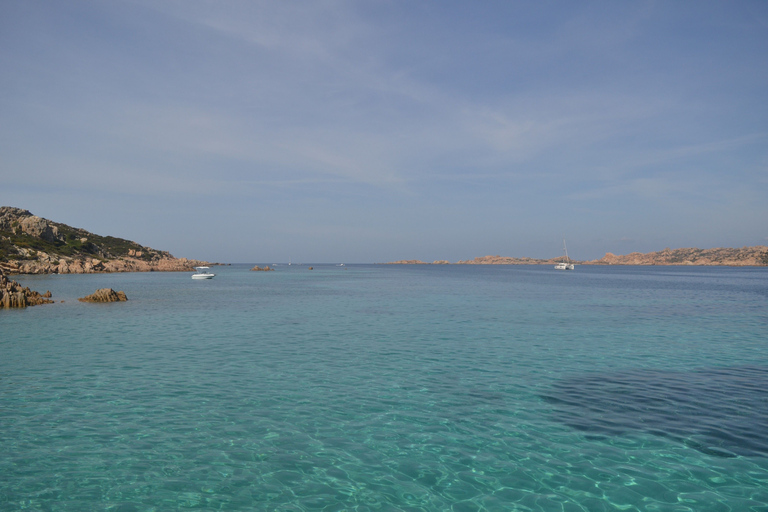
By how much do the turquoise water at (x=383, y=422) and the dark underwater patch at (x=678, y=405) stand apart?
9cm

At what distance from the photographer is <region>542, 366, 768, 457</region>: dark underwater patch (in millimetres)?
12836

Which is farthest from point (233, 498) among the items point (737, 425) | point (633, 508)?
point (737, 425)

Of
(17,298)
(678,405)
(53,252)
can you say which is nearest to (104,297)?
(17,298)

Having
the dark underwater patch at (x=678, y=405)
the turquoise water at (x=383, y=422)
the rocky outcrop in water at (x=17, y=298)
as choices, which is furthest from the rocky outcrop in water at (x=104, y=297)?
the dark underwater patch at (x=678, y=405)

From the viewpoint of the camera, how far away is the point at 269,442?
40.7 feet

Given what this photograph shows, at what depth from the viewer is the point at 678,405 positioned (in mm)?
15570

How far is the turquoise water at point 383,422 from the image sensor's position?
32.2 ft

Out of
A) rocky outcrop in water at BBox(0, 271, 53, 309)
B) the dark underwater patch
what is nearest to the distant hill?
rocky outcrop in water at BBox(0, 271, 53, 309)

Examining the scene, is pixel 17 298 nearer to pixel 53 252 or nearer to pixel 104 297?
pixel 104 297

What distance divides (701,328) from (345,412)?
102ft

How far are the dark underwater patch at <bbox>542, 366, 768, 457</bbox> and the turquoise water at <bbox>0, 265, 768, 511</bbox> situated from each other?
0.09 metres

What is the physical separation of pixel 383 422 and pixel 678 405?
10.5 metres

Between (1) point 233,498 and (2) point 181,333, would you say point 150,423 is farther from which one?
(2) point 181,333

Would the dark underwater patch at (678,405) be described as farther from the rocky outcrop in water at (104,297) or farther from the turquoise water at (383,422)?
the rocky outcrop in water at (104,297)
